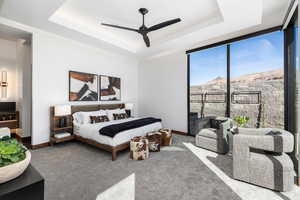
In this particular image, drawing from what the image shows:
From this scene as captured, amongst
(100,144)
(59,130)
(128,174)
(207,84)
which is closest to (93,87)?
(59,130)

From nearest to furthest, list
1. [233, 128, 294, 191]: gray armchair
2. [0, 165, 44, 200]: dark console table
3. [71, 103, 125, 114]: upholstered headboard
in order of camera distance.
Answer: [0, 165, 44, 200]: dark console table, [233, 128, 294, 191]: gray armchair, [71, 103, 125, 114]: upholstered headboard

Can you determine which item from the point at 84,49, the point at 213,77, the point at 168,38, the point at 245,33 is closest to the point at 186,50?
the point at 168,38

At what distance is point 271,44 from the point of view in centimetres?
345

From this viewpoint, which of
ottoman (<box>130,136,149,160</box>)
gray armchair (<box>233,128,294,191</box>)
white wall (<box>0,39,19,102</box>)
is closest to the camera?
gray armchair (<box>233,128,294,191</box>)

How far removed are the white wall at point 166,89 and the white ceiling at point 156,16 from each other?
42.1 inches

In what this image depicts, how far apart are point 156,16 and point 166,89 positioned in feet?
8.79

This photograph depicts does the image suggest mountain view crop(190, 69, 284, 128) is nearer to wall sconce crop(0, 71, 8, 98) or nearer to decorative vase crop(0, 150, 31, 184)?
decorative vase crop(0, 150, 31, 184)

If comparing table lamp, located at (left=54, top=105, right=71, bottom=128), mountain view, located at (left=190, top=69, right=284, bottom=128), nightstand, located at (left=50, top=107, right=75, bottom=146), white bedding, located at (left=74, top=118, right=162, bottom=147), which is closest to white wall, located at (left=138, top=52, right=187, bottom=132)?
mountain view, located at (left=190, top=69, right=284, bottom=128)

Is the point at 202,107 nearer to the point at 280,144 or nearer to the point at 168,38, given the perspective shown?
the point at 168,38

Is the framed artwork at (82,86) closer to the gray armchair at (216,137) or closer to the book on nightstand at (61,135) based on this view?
the book on nightstand at (61,135)

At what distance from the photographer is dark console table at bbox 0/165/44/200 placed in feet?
2.42

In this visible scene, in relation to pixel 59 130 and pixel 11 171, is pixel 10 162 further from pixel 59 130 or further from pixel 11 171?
pixel 59 130

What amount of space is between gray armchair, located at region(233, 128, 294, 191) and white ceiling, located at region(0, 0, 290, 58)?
2350 millimetres

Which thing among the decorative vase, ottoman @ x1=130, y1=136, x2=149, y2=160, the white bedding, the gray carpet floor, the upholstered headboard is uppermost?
the upholstered headboard
